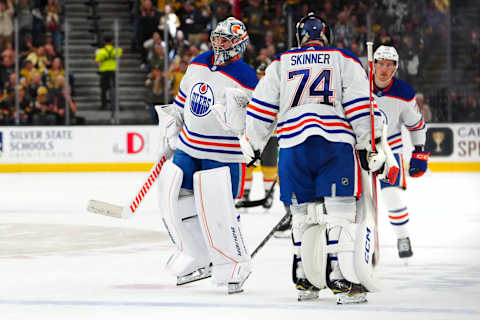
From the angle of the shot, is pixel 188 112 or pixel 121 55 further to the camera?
pixel 121 55

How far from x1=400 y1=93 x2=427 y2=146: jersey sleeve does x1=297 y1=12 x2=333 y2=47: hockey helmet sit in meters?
1.73

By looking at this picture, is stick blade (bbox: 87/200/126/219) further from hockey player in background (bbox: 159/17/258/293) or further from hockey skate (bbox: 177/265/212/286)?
hockey skate (bbox: 177/265/212/286)

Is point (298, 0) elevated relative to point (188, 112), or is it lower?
elevated

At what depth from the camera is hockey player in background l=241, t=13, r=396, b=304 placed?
14.5ft

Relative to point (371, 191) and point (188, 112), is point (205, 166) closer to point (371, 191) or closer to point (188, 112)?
point (188, 112)

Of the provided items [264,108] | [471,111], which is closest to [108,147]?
[471,111]

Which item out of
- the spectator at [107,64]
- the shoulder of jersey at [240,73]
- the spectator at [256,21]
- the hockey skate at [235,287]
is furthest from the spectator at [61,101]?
the hockey skate at [235,287]

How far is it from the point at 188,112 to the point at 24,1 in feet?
36.2

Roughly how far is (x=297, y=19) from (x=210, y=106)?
9.99m

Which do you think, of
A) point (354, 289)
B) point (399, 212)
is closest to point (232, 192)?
point (354, 289)

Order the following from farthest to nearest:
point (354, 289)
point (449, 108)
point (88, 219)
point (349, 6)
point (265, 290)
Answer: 1. point (349, 6)
2. point (449, 108)
3. point (88, 219)
4. point (265, 290)
5. point (354, 289)

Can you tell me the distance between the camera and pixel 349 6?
50.5 feet

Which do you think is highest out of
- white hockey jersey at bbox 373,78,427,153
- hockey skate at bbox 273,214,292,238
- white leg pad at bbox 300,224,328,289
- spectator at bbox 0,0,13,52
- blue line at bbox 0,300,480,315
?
spectator at bbox 0,0,13,52

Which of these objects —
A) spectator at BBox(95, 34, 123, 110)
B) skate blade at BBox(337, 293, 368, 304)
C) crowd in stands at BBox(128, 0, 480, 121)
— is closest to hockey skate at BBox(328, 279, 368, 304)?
skate blade at BBox(337, 293, 368, 304)
